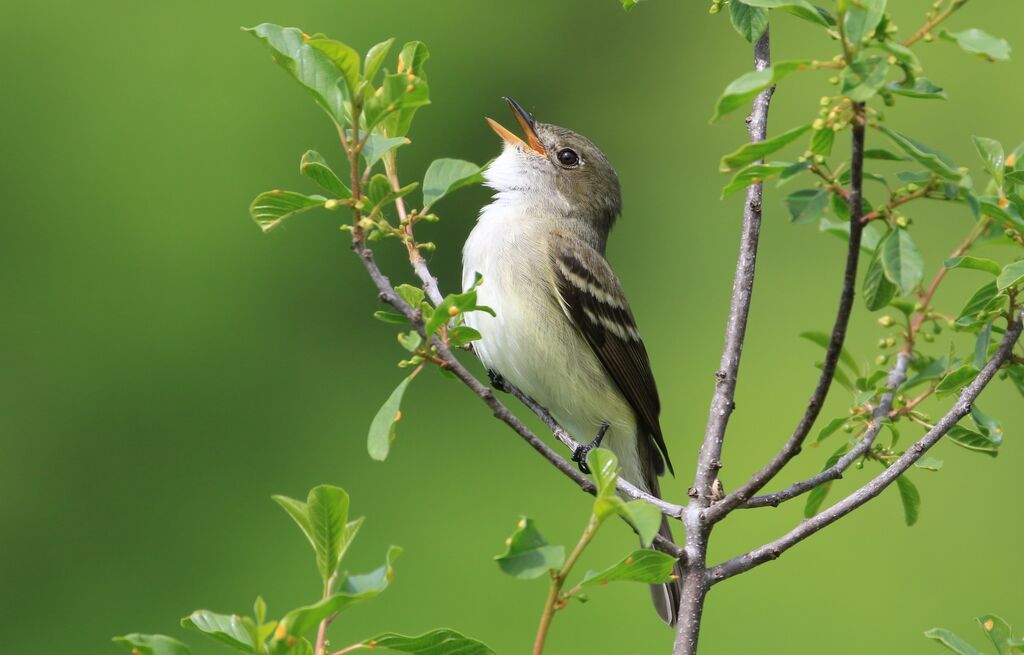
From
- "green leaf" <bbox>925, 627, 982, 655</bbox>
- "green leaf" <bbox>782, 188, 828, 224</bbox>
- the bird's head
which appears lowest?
"green leaf" <bbox>925, 627, 982, 655</bbox>

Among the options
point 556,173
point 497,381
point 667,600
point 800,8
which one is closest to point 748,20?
point 800,8

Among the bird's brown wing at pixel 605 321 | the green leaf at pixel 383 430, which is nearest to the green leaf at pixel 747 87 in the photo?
the green leaf at pixel 383 430

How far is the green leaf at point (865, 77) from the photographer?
195cm

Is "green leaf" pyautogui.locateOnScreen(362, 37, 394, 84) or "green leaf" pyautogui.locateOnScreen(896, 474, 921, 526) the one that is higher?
"green leaf" pyautogui.locateOnScreen(362, 37, 394, 84)

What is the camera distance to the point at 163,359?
9.70 meters

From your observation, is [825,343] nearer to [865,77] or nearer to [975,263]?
[975,263]

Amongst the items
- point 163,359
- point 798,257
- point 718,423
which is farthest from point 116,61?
point 718,423

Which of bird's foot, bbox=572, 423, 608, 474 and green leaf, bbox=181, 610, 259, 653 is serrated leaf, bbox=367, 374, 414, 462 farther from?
→ bird's foot, bbox=572, 423, 608, 474

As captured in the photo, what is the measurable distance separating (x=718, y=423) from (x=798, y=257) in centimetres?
606

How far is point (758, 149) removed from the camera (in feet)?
7.03

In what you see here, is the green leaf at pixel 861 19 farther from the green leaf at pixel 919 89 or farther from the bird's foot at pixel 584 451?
the bird's foot at pixel 584 451

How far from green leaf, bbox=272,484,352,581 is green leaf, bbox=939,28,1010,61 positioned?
1.18 meters

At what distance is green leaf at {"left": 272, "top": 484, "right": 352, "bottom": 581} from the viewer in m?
2.16

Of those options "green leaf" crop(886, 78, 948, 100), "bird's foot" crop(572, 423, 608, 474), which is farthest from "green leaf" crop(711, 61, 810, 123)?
"bird's foot" crop(572, 423, 608, 474)
